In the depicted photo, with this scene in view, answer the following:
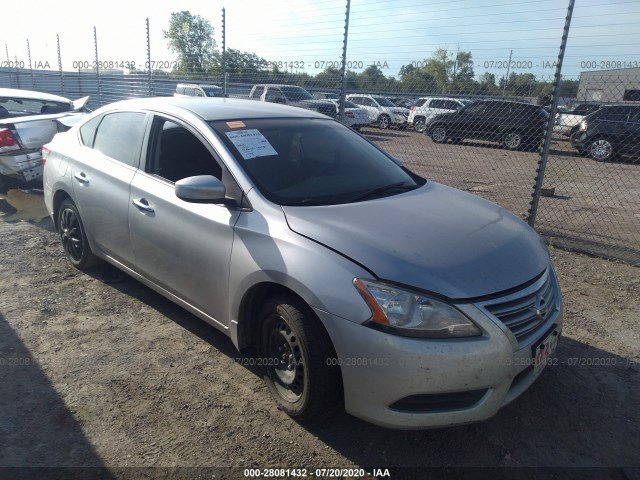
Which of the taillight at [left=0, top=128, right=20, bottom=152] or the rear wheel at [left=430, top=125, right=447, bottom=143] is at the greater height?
the taillight at [left=0, top=128, right=20, bottom=152]

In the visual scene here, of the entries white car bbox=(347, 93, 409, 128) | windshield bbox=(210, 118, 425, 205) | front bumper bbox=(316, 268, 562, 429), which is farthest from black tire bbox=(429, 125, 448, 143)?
front bumper bbox=(316, 268, 562, 429)

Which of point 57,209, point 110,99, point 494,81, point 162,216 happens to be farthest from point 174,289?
point 110,99

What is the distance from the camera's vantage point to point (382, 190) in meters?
3.25

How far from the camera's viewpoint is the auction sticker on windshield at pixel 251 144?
10.2 ft

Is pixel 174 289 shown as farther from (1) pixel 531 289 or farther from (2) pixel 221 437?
(1) pixel 531 289

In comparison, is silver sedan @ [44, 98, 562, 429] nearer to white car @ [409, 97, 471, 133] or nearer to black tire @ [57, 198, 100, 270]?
black tire @ [57, 198, 100, 270]

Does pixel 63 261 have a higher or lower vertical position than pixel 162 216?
lower

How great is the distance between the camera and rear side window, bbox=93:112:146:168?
3744mm

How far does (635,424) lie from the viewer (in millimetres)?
2791

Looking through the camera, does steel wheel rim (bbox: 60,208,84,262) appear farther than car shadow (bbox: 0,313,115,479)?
Yes

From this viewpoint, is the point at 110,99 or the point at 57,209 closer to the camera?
the point at 57,209

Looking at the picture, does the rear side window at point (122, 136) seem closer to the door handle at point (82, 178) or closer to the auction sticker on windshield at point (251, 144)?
the door handle at point (82, 178)

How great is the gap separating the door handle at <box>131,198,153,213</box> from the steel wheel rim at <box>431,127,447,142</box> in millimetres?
16019

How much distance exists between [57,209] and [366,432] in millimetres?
3707
